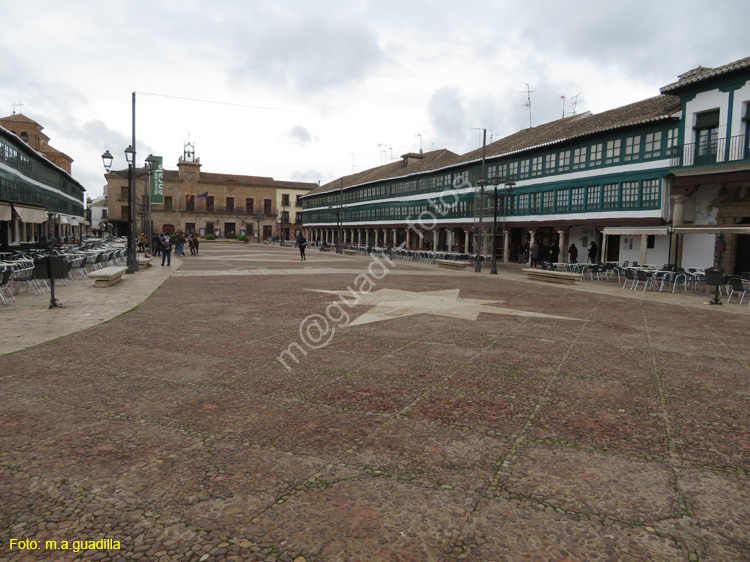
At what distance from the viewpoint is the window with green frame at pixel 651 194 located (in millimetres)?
21688

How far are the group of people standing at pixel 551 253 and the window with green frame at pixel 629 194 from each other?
2.91 metres

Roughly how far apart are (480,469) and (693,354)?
525 cm

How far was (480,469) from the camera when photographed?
3342mm

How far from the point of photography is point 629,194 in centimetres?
2309

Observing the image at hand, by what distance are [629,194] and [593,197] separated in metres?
2.22

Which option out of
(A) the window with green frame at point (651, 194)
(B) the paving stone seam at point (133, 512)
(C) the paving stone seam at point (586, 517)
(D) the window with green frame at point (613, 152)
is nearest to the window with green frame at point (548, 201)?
(D) the window with green frame at point (613, 152)

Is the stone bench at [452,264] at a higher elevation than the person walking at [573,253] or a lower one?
lower

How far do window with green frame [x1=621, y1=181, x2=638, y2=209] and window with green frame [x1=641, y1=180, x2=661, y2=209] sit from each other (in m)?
0.37

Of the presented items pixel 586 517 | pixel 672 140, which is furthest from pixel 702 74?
pixel 586 517

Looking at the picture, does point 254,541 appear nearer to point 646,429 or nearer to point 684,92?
point 646,429

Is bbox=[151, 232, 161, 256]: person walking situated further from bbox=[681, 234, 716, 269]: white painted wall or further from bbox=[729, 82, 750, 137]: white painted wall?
bbox=[729, 82, 750, 137]: white painted wall

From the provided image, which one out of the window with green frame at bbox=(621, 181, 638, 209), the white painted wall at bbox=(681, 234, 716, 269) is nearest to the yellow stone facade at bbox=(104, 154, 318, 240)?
the window with green frame at bbox=(621, 181, 638, 209)

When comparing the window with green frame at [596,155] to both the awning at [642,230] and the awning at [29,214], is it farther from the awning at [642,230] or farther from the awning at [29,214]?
the awning at [29,214]

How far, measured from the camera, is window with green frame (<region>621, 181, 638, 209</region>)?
22781 millimetres
